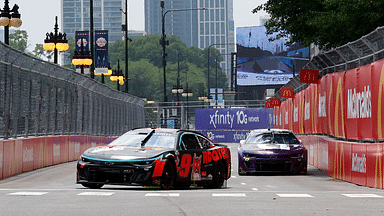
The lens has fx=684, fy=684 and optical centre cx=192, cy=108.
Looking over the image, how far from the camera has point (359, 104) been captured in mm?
14641

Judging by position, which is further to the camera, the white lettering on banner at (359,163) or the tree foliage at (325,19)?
the tree foliage at (325,19)

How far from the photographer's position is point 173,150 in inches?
470

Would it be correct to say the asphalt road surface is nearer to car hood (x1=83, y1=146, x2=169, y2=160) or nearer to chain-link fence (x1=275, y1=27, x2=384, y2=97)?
car hood (x1=83, y1=146, x2=169, y2=160)

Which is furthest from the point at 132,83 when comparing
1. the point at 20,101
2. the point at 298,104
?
the point at 20,101

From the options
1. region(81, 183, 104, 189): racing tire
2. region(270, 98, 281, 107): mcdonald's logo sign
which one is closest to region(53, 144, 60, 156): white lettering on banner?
region(81, 183, 104, 189): racing tire

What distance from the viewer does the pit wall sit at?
637 inches

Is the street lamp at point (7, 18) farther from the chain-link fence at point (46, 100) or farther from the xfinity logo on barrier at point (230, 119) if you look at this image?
the xfinity logo on barrier at point (230, 119)

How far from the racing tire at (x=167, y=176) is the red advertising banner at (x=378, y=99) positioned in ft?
13.7

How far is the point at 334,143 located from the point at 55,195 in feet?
29.7

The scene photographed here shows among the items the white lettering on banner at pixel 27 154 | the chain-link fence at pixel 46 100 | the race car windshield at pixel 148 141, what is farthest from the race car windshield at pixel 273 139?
the race car windshield at pixel 148 141

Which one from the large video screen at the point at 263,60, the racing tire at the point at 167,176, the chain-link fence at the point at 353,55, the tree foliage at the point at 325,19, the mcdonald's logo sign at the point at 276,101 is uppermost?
the large video screen at the point at 263,60

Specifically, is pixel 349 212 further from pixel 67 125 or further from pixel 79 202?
pixel 67 125

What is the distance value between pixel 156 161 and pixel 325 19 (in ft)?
31.1

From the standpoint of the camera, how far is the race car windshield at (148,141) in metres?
12.1
